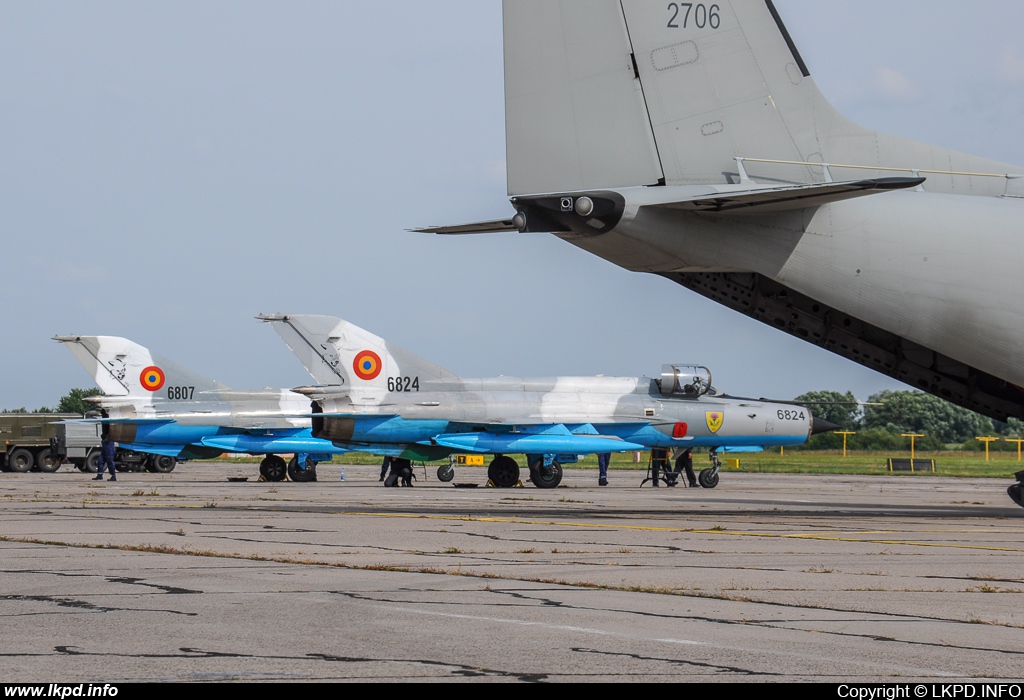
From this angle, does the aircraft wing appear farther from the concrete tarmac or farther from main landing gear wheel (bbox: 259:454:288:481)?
the concrete tarmac

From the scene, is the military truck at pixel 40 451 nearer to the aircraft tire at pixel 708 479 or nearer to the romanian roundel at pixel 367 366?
the romanian roundel at pixel 367 366

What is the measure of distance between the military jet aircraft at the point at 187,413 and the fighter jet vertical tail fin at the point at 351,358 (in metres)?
2.73

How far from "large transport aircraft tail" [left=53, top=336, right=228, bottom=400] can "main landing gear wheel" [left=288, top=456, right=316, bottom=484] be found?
4.07 metres

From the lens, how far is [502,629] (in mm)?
6711

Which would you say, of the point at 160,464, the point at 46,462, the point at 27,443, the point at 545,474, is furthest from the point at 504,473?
the point at 27,443

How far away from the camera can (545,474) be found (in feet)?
100

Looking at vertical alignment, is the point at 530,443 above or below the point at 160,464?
above

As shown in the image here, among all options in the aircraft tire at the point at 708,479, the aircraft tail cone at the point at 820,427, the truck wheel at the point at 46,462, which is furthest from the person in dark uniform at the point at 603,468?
the truck wheel at the point at 46,462

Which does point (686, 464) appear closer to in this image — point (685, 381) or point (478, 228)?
point (685, 381)

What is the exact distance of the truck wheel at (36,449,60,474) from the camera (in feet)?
158

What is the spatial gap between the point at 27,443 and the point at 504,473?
87.9 ft

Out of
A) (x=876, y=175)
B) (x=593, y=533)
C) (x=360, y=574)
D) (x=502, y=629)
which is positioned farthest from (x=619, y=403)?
(x=502, y=629)

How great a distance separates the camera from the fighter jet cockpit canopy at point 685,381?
32.2 meters
